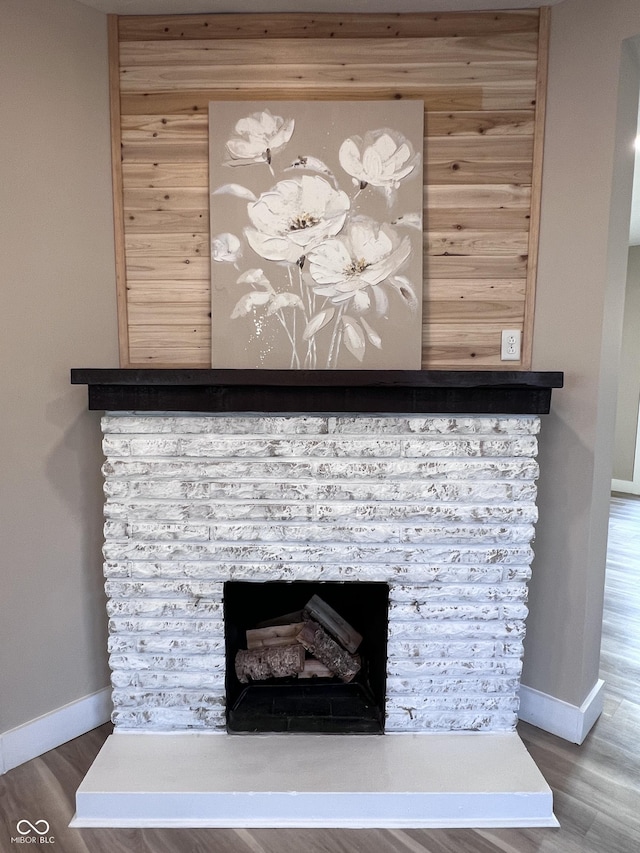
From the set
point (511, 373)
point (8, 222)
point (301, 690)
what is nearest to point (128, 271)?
point (8, 222)

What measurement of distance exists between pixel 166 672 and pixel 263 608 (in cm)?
48

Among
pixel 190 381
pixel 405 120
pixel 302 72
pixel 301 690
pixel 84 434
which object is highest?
pixel 302 72

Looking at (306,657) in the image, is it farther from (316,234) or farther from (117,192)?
(117,192)

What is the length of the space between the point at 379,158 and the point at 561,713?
212 centimetres

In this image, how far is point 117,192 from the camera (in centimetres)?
189

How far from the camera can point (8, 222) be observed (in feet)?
5.59

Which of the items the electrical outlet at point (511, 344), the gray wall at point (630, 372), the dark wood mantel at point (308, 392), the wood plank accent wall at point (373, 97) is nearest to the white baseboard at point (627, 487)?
the gray wall at point (630, 372)

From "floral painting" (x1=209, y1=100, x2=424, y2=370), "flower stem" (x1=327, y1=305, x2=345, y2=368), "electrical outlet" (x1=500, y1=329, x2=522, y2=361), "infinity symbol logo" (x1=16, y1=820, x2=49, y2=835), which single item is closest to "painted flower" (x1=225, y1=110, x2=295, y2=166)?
"floral painting" (x1=209, y1=100, x2=424, y2=370)

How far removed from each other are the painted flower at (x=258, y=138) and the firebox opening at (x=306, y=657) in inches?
58.1

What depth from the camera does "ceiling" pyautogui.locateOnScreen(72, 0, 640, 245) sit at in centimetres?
176

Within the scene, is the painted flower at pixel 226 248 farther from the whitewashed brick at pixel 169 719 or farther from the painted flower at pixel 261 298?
the whitewashed brick at pixel 169 719

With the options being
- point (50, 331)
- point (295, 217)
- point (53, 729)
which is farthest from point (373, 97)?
Answer: point (53, 729)

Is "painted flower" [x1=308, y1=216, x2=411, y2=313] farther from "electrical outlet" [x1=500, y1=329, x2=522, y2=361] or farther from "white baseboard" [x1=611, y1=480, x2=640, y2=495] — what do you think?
"white baseboard" [x1=611, y1=480, x2=640, y2=495]

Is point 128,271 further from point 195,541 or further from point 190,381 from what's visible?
point 195,541
